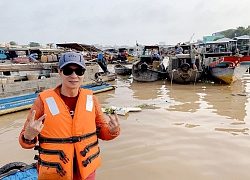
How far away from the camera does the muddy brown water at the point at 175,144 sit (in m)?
4.11

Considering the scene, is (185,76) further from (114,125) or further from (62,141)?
(62,141)

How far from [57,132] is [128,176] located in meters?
2.42

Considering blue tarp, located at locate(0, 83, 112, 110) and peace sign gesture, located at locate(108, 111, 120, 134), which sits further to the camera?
blue tarp, located at locate(0, 83, 112, 110)

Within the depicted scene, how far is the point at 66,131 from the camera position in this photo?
1.99m

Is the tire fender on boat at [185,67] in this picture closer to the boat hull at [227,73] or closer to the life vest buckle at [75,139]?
the boat hull at [227,73]

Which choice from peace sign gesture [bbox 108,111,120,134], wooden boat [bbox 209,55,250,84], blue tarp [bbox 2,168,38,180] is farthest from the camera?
wooden boat [bbox 209,55,250,84]

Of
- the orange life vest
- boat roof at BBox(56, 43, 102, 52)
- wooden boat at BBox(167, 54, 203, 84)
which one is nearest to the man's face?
the orange life vest

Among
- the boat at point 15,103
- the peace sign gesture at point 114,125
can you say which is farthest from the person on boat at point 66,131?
the boat at point 15,103

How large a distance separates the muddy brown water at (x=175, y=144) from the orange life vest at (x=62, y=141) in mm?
2168

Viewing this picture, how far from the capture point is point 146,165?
14.2 ft

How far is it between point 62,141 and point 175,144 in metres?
3.73

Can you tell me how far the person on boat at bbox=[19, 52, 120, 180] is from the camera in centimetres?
194

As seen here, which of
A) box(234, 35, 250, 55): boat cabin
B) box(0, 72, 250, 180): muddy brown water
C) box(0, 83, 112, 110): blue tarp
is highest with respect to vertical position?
box(234, 35, 250, 55): boat cabin

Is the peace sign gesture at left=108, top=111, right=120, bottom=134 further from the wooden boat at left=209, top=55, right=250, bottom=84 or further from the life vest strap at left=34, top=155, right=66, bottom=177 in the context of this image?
the wooden boat at left=209, top=55, right=250, bottom=84
